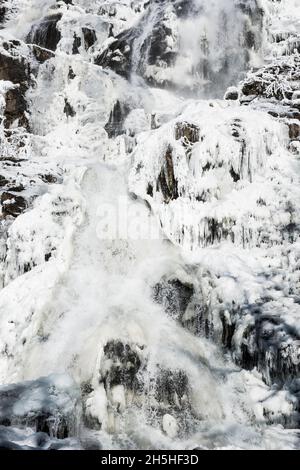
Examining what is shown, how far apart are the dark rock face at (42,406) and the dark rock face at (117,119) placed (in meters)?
15.2

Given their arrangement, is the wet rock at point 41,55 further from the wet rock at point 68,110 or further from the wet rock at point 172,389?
the wet rock at point 172,389

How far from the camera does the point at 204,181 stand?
43.1ft

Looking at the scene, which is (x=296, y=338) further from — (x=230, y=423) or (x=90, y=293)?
(x=90, y=293)

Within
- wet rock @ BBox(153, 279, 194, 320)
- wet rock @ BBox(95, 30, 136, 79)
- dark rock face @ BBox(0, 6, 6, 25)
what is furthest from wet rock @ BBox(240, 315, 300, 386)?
dark rock face @ BBox(0, 6, 6, 25)

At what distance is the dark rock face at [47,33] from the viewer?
1118 inches

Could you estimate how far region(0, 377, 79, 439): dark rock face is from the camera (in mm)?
7398

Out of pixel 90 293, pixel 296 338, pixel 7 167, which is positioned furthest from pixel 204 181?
pixel 7 167

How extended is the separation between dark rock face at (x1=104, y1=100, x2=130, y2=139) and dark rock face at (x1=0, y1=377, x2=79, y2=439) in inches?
597

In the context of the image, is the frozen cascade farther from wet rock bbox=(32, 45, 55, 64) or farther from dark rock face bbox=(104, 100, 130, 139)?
wet rock bbox=(32, 45, 55, 64)

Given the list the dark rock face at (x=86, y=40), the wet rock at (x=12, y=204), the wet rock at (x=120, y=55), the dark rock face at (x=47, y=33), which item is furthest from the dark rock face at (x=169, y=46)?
the wet rock at (x=12, y=204)

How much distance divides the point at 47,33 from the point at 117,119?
34.7ft

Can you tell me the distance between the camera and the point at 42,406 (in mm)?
7633

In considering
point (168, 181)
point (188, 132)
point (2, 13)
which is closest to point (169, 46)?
point (2, 13)

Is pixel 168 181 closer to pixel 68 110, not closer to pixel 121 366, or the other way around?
pixel 121 366
